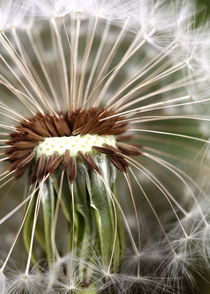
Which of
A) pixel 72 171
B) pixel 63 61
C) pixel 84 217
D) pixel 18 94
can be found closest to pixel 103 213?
pixel 84 217

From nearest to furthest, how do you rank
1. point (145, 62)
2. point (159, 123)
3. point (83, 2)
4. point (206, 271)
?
1. point (206, 271)
2. point (83, 2)
3. point (145, 62)
4. point (159, 123)

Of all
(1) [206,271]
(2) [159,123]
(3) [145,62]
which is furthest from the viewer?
(2) [159,123]

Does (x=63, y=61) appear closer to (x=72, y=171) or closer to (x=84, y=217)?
(x=72, y=171)

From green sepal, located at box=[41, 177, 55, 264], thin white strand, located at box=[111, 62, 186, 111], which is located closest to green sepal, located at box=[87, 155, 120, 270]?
green sepal, located at box=[41, 177, 55, 264]

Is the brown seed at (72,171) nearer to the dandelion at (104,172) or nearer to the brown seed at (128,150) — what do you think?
the dandelion at (104,172)

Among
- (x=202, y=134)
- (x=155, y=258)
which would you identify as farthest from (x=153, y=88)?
(x=155, y=258)

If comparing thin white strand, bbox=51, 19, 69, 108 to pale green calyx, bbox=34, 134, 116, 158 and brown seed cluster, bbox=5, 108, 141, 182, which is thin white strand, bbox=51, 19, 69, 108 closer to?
brown seed cluster, bbox=5, 108, 141, 182

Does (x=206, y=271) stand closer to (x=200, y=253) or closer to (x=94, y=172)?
(x=200, y=253)

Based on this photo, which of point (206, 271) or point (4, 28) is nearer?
point (206, 271)

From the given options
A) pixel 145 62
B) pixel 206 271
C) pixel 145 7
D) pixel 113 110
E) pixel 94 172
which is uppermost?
pixel 145 7
